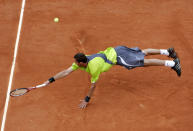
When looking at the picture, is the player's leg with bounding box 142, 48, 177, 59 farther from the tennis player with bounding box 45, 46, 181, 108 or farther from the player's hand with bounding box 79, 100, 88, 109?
the player's hand with bounding box 79, 100, 88, 109

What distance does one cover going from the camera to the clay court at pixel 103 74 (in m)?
6.36

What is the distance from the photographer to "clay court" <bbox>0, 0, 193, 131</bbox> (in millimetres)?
6355

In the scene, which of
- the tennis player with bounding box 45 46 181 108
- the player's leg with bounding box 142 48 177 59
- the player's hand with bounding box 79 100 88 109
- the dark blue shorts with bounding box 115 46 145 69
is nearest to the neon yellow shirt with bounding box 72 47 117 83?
the tennis player with bounding box 45 46 181 108

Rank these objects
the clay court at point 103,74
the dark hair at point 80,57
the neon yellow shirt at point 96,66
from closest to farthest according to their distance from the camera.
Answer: the dark hair at point 80,57, the neon yellow shirt at point 96,66, the clay court at point 103,74

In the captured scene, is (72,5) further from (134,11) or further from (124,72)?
(124,72)

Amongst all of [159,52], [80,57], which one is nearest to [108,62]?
[80,57]

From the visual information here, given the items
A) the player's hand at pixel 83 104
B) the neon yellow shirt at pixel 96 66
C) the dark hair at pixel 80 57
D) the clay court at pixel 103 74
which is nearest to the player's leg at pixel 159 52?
the clay court at pixel 103 74

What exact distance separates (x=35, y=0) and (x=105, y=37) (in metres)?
2.97

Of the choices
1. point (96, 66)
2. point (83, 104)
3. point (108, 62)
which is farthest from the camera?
point (83, 104)

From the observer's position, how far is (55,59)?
299 inches

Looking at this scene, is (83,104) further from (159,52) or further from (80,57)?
(159,52)

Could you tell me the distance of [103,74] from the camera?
23.7 ft

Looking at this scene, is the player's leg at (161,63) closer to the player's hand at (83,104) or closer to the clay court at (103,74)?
the clay court at (103,74)

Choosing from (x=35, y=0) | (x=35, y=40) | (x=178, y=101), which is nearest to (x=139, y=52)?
(x=178, y=101)
